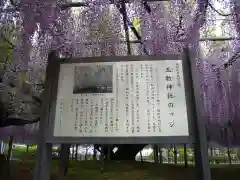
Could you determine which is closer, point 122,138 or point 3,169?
point 122,138

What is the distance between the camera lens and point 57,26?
4.12 meters

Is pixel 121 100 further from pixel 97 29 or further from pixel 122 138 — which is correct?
pixel 97 29

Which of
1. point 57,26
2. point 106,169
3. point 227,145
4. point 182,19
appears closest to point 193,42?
point 182,19

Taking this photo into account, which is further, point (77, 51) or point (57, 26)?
point (77, 51)

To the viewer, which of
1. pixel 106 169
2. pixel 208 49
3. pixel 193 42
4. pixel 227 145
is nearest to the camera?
pixel 106 169

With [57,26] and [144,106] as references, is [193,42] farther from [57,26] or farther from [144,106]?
[144,106]

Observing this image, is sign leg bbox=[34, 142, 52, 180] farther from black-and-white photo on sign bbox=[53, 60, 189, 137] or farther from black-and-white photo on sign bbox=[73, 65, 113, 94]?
black-and-white photo on sign bbox=[73, 65, 113, 94]

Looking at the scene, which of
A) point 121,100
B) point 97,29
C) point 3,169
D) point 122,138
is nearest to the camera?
point 122,138

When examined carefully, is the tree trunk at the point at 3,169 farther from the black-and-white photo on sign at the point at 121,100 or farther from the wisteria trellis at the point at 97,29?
the black-and-white photo on sign at the point at 121,100

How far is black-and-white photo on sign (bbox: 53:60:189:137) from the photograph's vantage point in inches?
69.0

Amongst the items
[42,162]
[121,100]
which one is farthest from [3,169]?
[121,100]

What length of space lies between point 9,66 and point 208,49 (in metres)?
4.31

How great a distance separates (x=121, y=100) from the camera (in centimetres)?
185

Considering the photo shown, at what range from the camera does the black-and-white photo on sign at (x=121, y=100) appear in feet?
5.75
